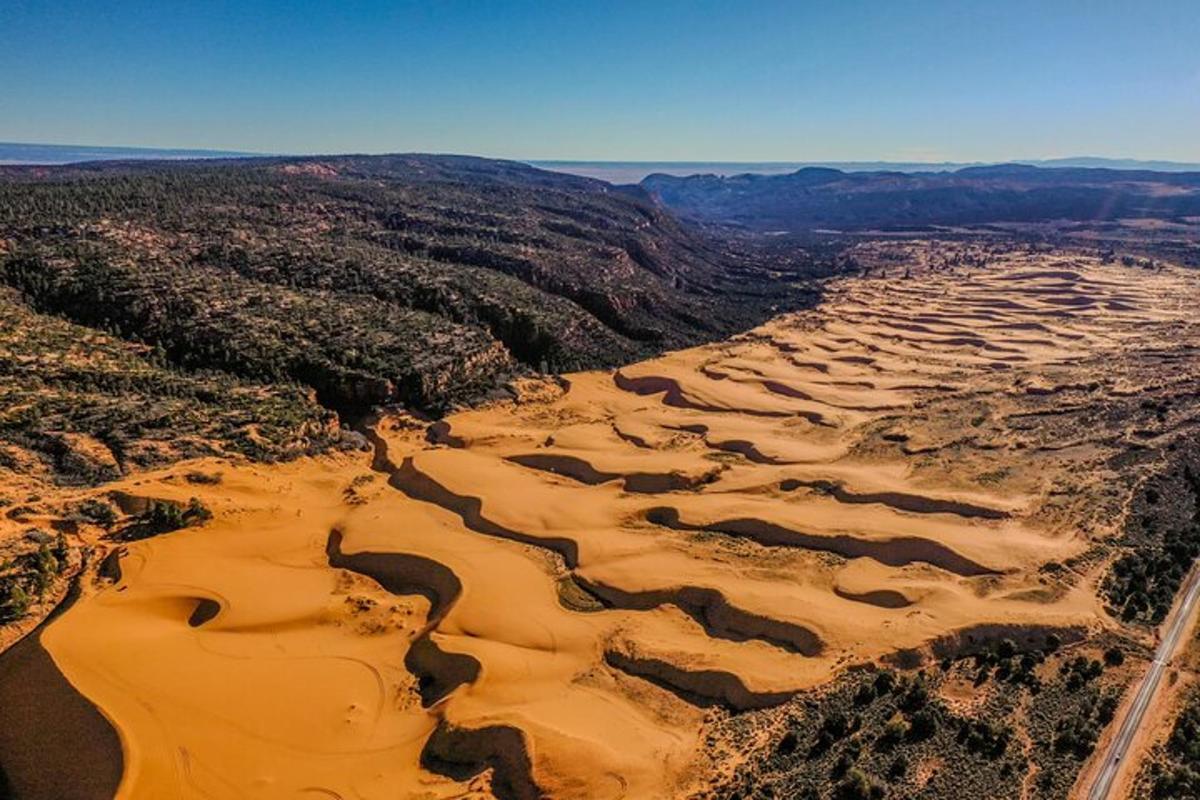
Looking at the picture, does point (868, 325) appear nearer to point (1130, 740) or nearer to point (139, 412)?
point (1130, 740)

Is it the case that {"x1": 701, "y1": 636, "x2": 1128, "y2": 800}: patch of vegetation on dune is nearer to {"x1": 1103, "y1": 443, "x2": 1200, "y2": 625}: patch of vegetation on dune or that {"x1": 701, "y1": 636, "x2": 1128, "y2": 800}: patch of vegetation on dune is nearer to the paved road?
the paved road

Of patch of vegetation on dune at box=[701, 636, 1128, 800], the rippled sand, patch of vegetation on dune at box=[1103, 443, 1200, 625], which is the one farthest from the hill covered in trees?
patch of vegetation on dune at box=[1103, 443, 1200, 625]

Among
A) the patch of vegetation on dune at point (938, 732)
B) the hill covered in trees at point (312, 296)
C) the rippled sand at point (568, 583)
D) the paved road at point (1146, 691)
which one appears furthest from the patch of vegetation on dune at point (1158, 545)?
the hill covered in trees at point (312, 296)

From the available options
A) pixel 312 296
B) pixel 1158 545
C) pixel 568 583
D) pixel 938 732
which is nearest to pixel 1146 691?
pixel 938 732

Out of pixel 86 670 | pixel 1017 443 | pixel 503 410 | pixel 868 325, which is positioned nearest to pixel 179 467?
pixel 86 670

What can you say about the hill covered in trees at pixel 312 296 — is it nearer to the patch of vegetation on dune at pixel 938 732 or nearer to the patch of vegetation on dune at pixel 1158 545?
the patch of vegetation on dune at pixel 938 732

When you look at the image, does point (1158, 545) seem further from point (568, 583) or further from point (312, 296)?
point (312, 296)
